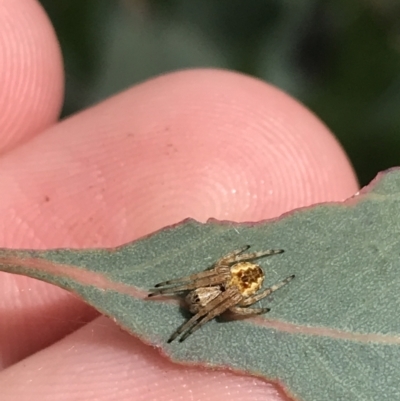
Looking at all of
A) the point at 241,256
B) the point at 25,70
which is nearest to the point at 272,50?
the point at 25,70

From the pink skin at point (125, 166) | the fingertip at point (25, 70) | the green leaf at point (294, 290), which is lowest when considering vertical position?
the green leaf at point (294, 290)

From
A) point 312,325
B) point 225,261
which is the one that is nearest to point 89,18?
point 225,261

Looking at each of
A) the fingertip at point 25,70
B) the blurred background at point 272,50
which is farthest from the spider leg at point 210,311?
the blurred background at point 272,50

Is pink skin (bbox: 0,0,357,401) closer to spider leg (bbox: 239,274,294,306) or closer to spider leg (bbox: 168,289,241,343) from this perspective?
spider leg (bbox: 168,289,241,343)

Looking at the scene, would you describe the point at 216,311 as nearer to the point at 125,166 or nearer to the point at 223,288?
the point at 223,288

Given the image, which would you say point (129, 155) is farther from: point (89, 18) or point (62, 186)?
point (89, 18)

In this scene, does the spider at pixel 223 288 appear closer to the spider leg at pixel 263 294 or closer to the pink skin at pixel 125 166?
the spider leg at pixel 263 294
